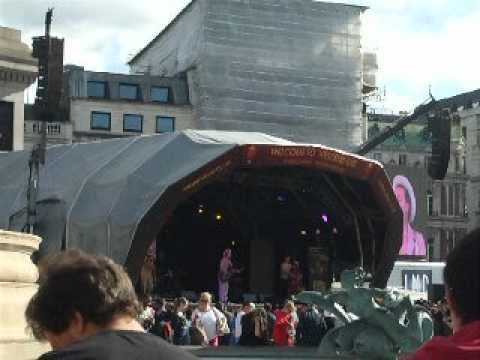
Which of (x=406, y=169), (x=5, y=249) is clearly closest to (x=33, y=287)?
(x=5, y=249)

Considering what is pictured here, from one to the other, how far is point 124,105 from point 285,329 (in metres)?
59.4

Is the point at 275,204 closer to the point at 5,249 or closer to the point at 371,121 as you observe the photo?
the point at 5,249

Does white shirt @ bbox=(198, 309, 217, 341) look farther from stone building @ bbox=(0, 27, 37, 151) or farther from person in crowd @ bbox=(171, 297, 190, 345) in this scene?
stone building @ bbox=(0, 27, 37, 151)

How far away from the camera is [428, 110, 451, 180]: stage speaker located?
43094 millimetres

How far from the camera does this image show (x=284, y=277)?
1583 inches

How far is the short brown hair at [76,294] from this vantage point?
374cm

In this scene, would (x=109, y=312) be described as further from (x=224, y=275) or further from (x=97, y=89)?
(x=97, y=89)

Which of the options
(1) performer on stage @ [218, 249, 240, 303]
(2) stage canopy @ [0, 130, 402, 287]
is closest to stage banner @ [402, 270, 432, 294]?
(2) stage canopy @ [0, 130, 402, 287]

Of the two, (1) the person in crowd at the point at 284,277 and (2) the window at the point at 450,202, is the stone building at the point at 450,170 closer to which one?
(2) the window at the point at 450,202

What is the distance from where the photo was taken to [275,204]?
3956cm

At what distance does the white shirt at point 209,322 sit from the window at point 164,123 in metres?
58.7

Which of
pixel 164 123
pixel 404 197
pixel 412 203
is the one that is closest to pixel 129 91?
pixel 164 123

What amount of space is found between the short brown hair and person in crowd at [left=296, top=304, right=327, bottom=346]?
22.3 metres

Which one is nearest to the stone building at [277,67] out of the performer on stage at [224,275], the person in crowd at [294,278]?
the person in crowd at [294,278]
